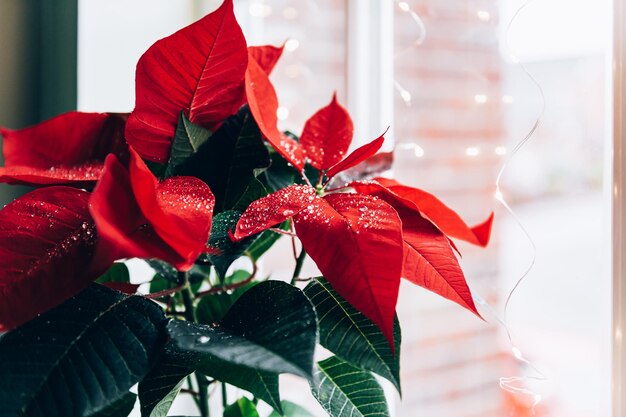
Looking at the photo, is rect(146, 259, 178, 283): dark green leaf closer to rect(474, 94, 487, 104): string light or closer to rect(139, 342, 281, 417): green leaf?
rect(139, 342, 281, 417): green leaf

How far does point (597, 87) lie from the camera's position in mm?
704

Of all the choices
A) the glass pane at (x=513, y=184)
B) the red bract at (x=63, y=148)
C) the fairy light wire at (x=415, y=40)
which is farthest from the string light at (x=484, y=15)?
the red bract at (x=63, y=148)

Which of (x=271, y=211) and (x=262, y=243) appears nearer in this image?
(x=271, y=211)

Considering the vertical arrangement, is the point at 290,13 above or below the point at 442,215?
above

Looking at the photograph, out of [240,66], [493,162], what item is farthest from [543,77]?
[240,66]

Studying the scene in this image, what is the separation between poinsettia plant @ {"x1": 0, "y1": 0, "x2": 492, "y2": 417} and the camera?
0.35 meters

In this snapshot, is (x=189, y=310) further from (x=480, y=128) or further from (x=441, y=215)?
(x=480, y=128)

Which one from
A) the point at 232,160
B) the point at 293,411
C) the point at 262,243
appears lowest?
the point at 293,411

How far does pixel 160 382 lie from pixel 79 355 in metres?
0.07

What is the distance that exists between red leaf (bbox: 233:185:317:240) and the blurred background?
0.36m

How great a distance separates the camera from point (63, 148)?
1.66ft

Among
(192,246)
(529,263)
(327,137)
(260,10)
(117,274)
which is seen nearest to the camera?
(192,246)

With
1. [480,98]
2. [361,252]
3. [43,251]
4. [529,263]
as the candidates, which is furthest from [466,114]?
[43,251]

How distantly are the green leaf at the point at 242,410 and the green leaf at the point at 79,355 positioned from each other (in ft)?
0.73
